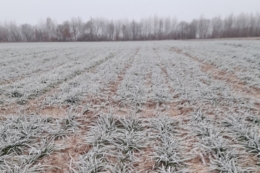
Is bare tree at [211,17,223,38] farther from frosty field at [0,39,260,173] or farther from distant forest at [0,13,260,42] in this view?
frosty field at [0,39,260,173]

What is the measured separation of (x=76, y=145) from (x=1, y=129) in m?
1.24

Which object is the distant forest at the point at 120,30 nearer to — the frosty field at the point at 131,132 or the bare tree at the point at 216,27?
the bare tree at the point at 216,27

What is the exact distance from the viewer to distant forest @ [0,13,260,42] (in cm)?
6481

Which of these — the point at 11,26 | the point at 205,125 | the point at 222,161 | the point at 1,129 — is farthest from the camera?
the point at 11,26

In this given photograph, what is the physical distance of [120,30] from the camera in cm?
7681

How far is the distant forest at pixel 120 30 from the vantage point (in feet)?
213

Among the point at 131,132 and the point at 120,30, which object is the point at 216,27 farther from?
the point at 131,132

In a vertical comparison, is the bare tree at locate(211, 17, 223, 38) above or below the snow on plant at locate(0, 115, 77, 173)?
above

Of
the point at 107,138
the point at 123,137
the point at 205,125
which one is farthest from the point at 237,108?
the point at 107,138

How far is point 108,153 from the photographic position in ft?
6.06

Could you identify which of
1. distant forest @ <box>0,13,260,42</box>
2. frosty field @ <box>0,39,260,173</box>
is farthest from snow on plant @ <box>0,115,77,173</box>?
distant forest @ <box>0,13,260,42</box>

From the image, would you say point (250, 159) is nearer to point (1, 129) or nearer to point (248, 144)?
point (248, 144)

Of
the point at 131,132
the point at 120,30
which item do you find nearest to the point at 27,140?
the point at 131,132

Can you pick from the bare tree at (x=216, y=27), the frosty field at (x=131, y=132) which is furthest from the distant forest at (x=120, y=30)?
the frosty field at (x=131, y=132)
